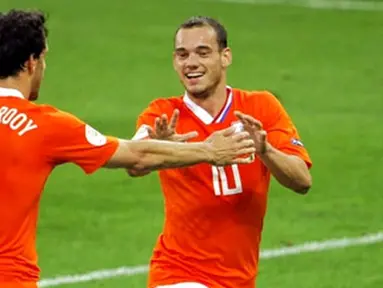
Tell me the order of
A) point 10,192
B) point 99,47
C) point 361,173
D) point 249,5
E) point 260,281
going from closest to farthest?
point 10,192 → point 260,281 → point 361,173 → point 99,47 → point 249,5

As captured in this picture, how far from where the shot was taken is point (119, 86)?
18.5 meters

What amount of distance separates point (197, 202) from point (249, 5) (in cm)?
1567

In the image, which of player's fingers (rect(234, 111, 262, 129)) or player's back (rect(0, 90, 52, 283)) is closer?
player's back (rect(0, 90, 52, 283))

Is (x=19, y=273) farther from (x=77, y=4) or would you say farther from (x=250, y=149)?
(x=77, y=4)

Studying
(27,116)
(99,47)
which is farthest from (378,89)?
(27,116)

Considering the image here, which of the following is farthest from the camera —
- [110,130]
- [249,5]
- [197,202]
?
[249,5]

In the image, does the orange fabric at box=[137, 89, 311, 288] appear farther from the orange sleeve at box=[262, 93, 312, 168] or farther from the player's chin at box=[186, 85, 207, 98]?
the player's chin at box=[186, 85, 207, 98]

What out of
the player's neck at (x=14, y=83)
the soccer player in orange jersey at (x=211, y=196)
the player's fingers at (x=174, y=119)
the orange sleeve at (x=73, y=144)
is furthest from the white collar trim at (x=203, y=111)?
the player's neck at (x=14, y=83)

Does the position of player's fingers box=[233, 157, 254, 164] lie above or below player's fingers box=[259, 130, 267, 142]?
below

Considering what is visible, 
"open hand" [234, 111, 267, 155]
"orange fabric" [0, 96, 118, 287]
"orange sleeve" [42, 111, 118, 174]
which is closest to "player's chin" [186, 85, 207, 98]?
"open hand" [234, 111, 267, 155]

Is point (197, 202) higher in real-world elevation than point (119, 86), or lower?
higher

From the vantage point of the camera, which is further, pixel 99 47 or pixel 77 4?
pixel 77 4

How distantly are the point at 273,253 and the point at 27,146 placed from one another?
5.32 meters

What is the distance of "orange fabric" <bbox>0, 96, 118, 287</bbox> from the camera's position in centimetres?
716
